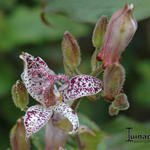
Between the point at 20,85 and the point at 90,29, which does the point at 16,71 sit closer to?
the point at 90,29

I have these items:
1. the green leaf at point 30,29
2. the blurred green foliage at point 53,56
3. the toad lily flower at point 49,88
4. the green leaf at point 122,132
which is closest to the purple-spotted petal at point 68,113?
the toad lily flower at point 49,88

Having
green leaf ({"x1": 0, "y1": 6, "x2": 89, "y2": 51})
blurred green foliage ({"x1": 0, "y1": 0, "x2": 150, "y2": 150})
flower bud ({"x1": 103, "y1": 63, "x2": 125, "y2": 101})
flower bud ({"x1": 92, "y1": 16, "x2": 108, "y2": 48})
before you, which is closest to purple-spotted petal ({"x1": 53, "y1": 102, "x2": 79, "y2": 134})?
flower bud ({"x1": 103, "y1": 63, "x2": 125, "y2": 101})

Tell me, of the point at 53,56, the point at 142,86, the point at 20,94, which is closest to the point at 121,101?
the point at 20,94

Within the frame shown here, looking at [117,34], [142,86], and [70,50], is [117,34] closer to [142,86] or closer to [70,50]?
[70,50]

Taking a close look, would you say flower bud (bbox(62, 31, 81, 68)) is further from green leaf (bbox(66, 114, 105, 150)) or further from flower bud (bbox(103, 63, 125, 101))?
green leaf (bbox(66, 114, 105, 150))

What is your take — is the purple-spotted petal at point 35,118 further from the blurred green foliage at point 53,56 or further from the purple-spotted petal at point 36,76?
the blurred green foliage at point 53,56

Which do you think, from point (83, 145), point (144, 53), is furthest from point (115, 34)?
point (144, 53)
